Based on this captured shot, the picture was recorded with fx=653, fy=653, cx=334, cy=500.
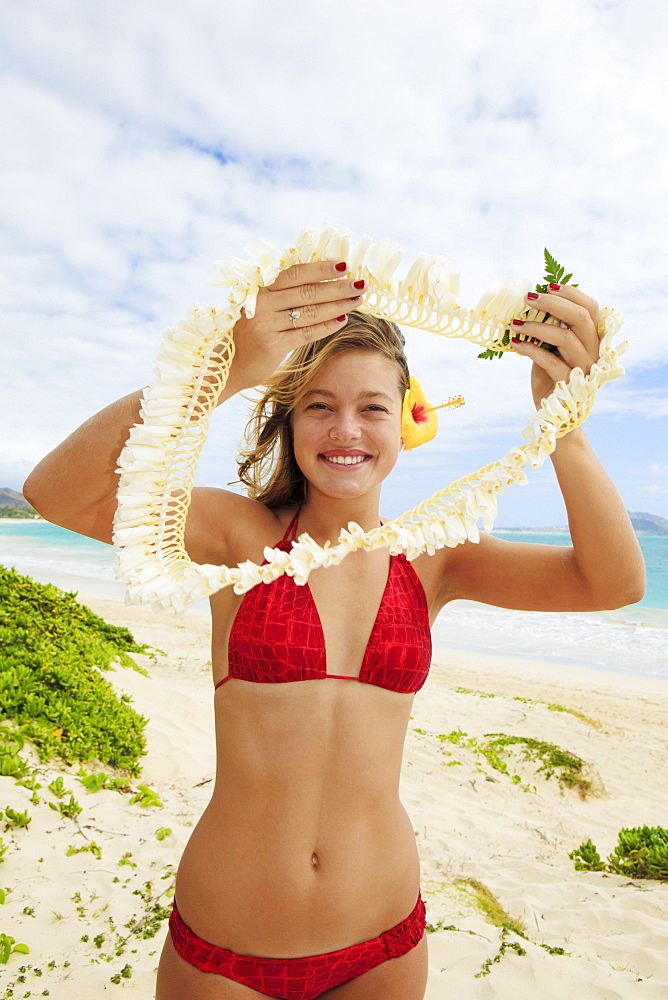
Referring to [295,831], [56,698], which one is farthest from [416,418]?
[56,698]

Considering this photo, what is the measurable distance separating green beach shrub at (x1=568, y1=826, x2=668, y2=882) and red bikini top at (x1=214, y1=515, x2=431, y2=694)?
4.02m

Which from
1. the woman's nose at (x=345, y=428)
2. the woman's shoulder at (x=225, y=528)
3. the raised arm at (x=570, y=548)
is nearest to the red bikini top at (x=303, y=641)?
the woman's shoulder at (x=225, y=528)

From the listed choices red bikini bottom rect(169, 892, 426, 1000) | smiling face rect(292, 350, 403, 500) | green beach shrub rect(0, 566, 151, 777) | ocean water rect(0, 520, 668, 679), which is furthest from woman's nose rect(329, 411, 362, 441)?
ocean water rect(0, 520, 668, 679)

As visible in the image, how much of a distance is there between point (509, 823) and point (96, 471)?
18.6 feet

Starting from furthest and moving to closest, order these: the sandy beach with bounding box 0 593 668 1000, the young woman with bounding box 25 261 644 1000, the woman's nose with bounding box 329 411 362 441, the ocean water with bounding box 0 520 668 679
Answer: the ocean water with bounding box 0 520 668 679, the sandy beach with bounding box 0 593 668 1000, the woman's nose with bounding box 329 411 362 441, the young woman with bounding box 25 261 644 1000

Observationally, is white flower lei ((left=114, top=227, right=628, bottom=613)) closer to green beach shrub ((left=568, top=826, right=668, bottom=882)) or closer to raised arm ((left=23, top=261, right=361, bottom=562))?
raised arm ((left=23, top=261, right=361, bottom=562))

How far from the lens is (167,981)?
6.30ft

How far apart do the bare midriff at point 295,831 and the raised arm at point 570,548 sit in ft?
2.10

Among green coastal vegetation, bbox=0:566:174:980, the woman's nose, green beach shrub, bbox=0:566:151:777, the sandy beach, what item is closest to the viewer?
the woman's nose

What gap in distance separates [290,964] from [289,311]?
1839mm

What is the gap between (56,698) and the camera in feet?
17.1

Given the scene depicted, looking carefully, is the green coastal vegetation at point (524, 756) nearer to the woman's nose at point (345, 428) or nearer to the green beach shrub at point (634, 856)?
the green beach shrub at point (634, 856)

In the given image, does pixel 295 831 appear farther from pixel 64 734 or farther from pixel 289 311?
pixel 64 734

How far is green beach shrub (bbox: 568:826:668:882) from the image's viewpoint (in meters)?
4.90
